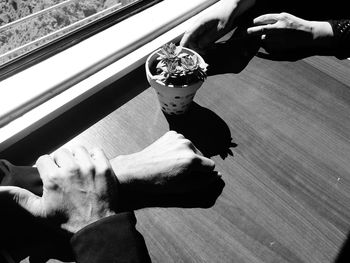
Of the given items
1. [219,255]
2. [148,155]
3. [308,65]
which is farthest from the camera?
[308,65]

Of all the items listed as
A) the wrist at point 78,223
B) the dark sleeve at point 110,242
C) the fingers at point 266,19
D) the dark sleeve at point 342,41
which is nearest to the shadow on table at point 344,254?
the dark sleeve at point 110,242

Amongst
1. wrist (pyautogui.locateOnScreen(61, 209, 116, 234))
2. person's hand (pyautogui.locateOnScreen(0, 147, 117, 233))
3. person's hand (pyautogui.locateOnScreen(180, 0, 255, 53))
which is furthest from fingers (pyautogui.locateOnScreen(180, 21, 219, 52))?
wrist (pyautogui.locateOnScreen(61, 209, 116, 234))

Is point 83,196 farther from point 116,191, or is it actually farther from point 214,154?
point 214,154

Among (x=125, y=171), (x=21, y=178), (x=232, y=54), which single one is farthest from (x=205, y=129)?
(x=21, y=178)

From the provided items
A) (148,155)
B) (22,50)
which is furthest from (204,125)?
(22,50)

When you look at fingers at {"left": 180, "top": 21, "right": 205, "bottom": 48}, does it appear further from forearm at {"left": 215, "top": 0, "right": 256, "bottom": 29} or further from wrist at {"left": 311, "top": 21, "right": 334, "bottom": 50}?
wrist at {"left": 311, "top": 21, "right": 334, "bottom": 50}

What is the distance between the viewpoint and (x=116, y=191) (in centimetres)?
69

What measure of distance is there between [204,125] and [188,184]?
8.8 inches

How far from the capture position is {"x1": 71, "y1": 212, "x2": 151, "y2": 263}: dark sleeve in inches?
23.4

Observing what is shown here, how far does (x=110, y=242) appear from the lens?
61 cm

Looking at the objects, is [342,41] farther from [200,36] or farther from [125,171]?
[125,171]

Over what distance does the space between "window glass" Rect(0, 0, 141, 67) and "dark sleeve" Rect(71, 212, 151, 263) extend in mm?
587

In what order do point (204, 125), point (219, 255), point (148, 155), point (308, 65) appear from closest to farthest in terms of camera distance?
point (219, 255), point (148, 155), point (204, 125), point (308, 65)

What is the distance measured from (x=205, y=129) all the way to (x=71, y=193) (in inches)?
16.5
